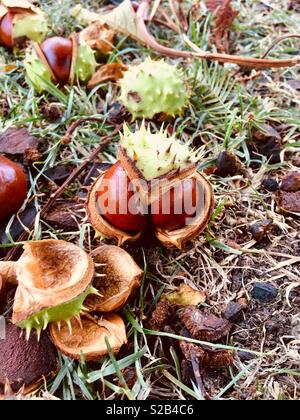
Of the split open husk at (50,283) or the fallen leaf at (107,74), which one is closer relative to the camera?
the split open husk at (50,283)

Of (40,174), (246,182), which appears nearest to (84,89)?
(40,174)

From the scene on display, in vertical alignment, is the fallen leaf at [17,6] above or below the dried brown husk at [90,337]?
above

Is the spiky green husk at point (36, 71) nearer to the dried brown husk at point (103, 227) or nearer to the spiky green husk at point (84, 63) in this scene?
the spiky green husk at point (84, 63)

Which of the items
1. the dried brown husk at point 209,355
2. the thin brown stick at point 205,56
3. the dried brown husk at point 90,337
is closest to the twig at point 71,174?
the dried brown husk at point 90,337

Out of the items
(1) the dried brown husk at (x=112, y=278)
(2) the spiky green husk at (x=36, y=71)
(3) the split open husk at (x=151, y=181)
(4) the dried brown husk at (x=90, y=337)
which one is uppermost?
(3) the split open husk at (x=151, y=181)

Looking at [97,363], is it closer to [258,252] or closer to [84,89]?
[258,252]

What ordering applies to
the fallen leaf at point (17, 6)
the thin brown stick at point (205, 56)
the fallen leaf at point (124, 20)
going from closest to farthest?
1. the thin brown stick at point (205, 56)
2. the fallen leaf at point (17, 6)
3. the fallen leaf at point (124, 20)

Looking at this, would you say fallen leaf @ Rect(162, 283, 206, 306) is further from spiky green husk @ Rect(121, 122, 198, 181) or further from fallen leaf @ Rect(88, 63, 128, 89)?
fallen leaf @ Rect(88, 63, 128, 89)
